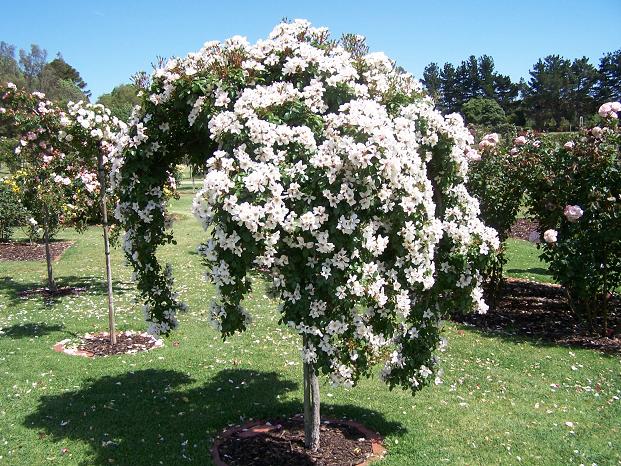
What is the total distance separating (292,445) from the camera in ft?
16.3

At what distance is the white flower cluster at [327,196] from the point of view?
3586 millimetres

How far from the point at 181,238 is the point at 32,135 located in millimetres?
10333

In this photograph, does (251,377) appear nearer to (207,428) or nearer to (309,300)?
(207,428)

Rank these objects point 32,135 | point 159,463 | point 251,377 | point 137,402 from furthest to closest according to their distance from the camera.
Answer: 1. point 32,135
2. point 251,377
3. point 137,402
4. point 159,463

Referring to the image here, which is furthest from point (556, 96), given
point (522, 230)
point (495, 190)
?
point (495, 190)

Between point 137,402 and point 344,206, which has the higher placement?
point 344,206

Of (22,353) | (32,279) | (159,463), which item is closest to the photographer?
(159,463)

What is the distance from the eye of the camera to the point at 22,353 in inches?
289

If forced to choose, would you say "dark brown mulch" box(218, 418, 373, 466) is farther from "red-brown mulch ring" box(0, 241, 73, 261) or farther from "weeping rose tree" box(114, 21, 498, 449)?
"red-brown mulch ring" box(0, 241, 73, 261)

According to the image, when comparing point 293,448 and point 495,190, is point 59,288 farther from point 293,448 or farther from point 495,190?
point 495,190

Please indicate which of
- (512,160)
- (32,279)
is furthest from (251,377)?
(32,279)

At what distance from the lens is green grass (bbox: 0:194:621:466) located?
492 cm

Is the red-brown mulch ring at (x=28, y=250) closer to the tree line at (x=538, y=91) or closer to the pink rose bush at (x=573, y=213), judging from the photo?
the pink rose bush at (x=573, y=213)

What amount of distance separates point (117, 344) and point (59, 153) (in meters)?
4.41
